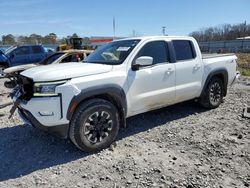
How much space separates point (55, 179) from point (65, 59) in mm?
7031

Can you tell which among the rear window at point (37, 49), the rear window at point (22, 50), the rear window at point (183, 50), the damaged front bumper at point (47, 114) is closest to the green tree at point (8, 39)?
the rear window at point (37, 49)

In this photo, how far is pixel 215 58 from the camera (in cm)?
618

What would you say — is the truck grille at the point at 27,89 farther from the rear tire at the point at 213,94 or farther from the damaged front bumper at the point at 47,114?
the rear tire at the point at 213,94

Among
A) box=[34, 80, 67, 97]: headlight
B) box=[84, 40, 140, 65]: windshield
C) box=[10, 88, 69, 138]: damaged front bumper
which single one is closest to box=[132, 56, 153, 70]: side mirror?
box=[84, 40, 140, 65]: windshield

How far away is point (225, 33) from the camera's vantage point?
8288cm

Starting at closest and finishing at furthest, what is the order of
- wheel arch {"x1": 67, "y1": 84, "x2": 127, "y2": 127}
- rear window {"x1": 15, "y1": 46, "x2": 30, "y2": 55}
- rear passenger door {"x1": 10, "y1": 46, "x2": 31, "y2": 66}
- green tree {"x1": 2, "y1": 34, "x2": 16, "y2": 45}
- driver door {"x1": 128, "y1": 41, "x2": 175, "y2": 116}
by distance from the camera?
wheel arch {"x1": 67, "y1": 84, "x2": 127, "y2": 127}
driver door {"x1": 128, "y1": 41, "x2": 175, "y2": 116}
rear passenger door {"x1": 10, "y1": 46, "x2": 31, "y2": 66}
rear window {"x1": 15, "y1": 46, "x2": 30, "y2": 55}
green tree {"x1": 2, "y1": 34, "x2": 16, "y2": 45}

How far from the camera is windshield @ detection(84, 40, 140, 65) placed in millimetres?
4648

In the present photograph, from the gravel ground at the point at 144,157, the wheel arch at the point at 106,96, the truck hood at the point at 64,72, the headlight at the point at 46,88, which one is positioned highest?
the truck hood at the point at 64,72

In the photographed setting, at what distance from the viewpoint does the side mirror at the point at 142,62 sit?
436 cm

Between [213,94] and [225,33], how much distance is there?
276 feet

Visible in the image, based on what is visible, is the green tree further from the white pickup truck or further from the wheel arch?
the wheel arch

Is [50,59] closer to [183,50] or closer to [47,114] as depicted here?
[183,50]

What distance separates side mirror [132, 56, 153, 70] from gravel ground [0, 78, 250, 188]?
1.32m

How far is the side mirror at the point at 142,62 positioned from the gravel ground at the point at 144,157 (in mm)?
1320
